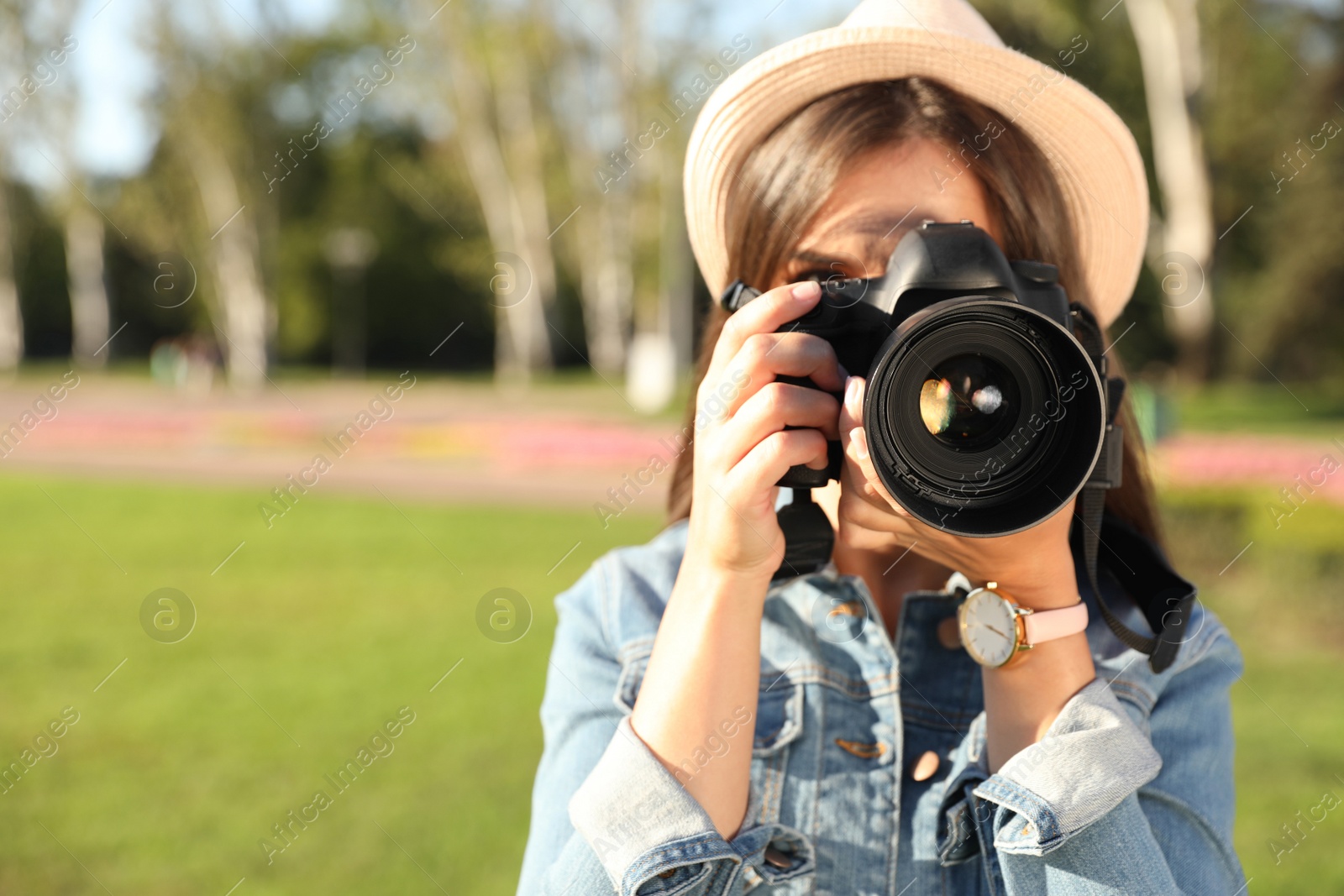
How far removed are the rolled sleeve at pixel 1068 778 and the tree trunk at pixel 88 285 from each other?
1235 inches

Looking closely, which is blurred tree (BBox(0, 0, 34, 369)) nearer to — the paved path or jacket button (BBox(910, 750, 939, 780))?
the paved path

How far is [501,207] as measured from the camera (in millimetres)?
23438

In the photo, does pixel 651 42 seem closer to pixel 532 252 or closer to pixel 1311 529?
pixel 532 252

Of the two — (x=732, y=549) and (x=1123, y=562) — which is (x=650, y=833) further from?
(x=1123, y=562)

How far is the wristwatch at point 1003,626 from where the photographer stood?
3.84 feet

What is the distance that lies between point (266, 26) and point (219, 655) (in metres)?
21.9

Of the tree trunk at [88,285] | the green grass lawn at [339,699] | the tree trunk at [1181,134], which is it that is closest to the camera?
the green grass lawn at [339,699]

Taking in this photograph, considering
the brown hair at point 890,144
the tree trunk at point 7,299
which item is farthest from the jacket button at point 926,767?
the tree trunk at point 7,299

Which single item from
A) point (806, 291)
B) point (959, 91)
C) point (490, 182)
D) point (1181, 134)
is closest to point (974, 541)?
point (806, 291)

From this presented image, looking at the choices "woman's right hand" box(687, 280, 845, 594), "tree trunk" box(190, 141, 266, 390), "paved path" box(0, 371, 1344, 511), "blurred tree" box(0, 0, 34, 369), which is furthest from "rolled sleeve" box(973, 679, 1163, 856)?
"tree trunk" box(190, 141, 266, 390)

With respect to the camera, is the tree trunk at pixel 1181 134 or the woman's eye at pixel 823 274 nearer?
the woman's eye at pixel 823 274

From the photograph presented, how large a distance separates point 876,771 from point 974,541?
0.31m

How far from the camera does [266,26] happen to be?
922 inches

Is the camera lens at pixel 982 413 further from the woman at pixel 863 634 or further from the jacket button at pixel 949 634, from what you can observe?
the jacket button at pixel 949 634
